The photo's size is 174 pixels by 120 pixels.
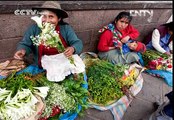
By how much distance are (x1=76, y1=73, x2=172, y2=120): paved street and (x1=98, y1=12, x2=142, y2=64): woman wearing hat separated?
0.61 meters

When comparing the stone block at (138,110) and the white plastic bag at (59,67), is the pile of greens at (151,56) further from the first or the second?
the white plastic bag at (59,67)

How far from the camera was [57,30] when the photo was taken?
11.7 feet

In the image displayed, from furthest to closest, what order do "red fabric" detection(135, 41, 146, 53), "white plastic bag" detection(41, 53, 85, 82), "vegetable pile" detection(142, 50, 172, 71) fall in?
"vegetable pile" detection(142, 50, 172, 71) → "red fabric" detection(135, 41, 146, 53) → "white plastic bag" detection(41, 53, 85, 82)

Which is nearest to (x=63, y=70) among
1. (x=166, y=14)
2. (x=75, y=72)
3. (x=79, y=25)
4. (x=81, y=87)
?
(x=75, y=72)

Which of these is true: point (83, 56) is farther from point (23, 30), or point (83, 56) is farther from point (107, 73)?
point (23, 30)

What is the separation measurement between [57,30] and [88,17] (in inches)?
49.2

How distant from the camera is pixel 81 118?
11.9ft

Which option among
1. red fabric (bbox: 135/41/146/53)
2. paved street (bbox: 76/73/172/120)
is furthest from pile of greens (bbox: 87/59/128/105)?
red fabric (bbox: 135/41/146/53)

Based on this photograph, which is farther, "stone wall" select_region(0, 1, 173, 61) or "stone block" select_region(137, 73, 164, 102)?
"stone block" select_region(137, 73, 164, 102)

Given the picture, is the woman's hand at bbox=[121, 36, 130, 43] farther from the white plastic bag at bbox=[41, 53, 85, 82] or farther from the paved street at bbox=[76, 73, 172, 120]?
the white plastic bag at bbox=[41, 53, 85, 82]

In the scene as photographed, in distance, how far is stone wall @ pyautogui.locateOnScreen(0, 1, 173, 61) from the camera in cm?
372

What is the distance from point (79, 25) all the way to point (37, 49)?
1256mm

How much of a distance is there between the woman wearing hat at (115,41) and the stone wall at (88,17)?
0.30 m

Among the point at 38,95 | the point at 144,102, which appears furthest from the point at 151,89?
the point at 38,95
